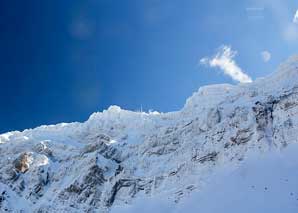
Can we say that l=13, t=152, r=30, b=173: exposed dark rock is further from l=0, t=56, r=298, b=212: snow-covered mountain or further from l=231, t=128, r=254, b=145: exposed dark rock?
l=231, t=128, r=254, b=145: exposed dark rock

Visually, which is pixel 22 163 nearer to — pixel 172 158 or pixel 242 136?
pixel 172 158

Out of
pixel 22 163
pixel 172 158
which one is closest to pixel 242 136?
pixel 172 158

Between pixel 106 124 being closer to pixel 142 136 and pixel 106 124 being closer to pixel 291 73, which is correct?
pixel 142 136

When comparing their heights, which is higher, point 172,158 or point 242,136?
point 172,158

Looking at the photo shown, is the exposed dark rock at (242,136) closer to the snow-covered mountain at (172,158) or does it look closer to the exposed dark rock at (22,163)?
the snow-covered mountain at (172,158)

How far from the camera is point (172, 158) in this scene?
77.2m

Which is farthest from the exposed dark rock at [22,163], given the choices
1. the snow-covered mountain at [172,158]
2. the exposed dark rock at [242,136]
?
the exposed dark rock at [242,136]

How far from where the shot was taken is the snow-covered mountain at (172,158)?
62781 millimetres

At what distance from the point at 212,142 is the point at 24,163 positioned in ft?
111

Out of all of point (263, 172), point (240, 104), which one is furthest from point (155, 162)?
point (263, 172)

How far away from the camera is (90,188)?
77.4 m

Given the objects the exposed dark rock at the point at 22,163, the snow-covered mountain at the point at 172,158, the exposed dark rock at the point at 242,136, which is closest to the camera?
the snow-covered mountain at the point at 172,158

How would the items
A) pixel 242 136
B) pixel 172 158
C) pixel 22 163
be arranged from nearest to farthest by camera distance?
pixel 242 136 < pixel 172 158 < pixel 22 163

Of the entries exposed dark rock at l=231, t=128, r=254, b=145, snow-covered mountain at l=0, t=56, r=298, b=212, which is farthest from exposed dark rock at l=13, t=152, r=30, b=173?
exposed dark rock at l=231, t=128, r=254, b=145
